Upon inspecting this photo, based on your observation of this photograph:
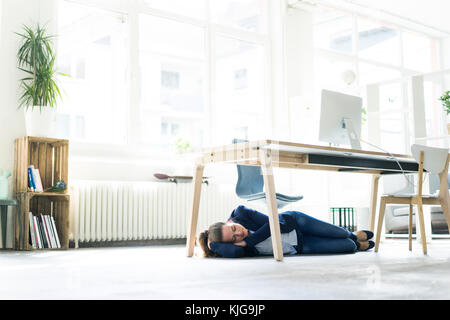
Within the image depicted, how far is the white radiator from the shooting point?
486 cm

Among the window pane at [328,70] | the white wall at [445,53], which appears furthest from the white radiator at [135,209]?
the white wall at [445,53]

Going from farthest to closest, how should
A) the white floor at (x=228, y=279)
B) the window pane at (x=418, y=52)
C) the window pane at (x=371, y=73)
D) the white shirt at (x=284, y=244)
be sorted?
Answer: the window pane at (x=418, y=52), the window pane at (x=371, y=73), the white shirt at (x=284, y=244), the white floor at (x=228, y=279)

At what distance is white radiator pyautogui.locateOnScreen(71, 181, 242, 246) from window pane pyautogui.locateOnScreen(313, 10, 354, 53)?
2861mm

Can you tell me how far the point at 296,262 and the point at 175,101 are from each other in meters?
3.34

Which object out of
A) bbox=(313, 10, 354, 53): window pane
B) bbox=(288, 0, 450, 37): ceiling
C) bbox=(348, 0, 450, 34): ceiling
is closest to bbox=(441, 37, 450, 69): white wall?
bbox=(288, 0, 450, 37): ceiling

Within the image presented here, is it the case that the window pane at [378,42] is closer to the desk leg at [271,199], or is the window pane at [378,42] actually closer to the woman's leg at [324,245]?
the woman's leg at [324,245]

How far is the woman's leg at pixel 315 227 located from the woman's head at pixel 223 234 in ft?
1.31

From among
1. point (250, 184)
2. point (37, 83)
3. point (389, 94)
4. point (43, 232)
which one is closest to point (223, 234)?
point (250, 184)

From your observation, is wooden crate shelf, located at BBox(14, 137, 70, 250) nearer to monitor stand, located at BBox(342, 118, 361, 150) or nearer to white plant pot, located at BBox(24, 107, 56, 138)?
white plant pot, located at BBox(24, 107, 56, 138)

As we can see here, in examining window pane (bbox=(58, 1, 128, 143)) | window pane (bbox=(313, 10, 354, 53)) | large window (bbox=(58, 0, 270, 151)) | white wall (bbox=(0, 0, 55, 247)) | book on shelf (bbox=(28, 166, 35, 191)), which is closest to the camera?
book on shelf (bbox=(28, 166, 35, 191))

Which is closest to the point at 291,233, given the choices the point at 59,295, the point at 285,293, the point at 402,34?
the point at 285,293

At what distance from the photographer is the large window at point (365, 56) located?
7262 mm

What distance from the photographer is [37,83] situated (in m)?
4.59

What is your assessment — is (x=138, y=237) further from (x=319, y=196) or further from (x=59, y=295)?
(x=59, y=295)
